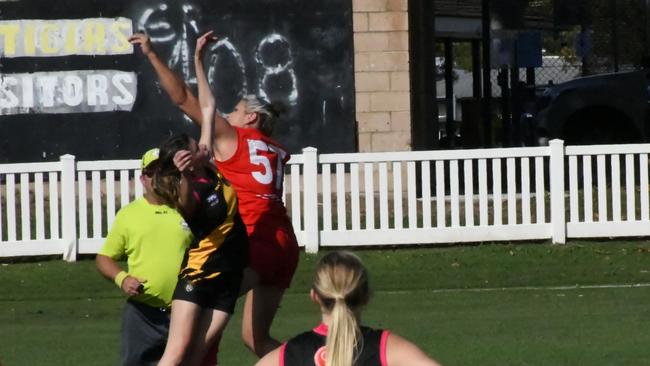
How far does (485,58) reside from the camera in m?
23.6

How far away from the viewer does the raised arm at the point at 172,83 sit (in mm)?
7230

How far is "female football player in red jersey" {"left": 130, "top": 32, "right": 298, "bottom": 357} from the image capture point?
7.75 m

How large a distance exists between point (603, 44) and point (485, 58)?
1159 cm

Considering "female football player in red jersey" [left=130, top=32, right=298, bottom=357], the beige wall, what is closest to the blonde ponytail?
"female football player in red jersey" [left=130, top=32, right=298, bottom=357]

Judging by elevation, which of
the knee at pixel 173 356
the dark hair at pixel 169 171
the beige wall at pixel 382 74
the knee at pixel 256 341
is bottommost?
the knee at pixel 256 341

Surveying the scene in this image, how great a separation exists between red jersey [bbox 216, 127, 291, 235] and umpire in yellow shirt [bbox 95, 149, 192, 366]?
2.52 feet

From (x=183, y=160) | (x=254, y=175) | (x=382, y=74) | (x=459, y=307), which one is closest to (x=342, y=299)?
(x=183, y=160)

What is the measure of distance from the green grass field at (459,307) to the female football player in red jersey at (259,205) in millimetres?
1683

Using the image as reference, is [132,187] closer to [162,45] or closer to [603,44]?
[162,45]

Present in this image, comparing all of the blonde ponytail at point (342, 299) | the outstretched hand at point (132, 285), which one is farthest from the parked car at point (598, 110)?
the blonde ponytail at point (342, 299)

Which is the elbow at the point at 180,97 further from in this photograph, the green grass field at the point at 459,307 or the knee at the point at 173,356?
the green grass field at the point at 459,307

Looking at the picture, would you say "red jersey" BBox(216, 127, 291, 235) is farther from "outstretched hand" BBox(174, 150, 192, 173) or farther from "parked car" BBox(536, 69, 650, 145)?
"parked car" BBox(536, 69, 650, 145)

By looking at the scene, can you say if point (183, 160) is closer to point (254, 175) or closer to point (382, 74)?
point (254, 175)

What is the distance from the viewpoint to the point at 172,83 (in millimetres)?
7367
